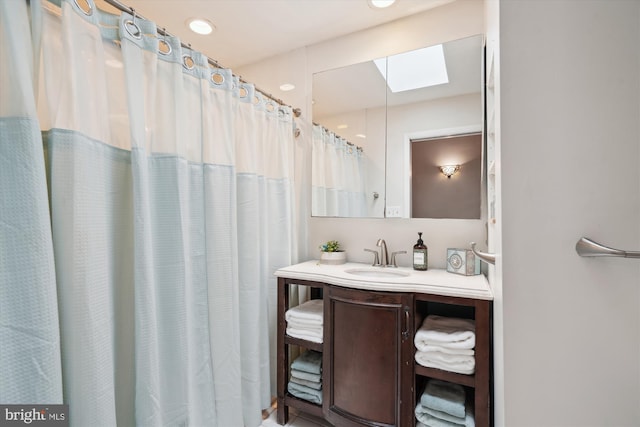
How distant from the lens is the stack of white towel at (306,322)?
162 cm

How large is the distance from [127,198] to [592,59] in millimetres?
1482

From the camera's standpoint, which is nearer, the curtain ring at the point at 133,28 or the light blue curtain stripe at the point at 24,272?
the light blue curtain stripe at the point at 24,272

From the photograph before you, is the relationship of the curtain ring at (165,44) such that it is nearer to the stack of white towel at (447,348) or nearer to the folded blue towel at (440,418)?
the stack of white towel at (447,348)

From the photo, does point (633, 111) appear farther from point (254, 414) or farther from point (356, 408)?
point (254, 414)

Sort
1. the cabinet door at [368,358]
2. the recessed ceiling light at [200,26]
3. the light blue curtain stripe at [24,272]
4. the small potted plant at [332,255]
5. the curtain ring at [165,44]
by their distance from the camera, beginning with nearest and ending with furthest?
the light blue curtain stripe at [24,272]
the curtain ring at [165,44]
the cabinet door at [368,358]
the recessed ceiling light at [200,26]
the small potted plant at [332,255]

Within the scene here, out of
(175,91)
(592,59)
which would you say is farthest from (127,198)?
(592,59)

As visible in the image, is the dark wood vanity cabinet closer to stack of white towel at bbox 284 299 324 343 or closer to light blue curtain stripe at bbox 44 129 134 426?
stack of white towel at bbox 284 299 324 343

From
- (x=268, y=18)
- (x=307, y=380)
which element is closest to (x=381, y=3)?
(x=268, y=18)

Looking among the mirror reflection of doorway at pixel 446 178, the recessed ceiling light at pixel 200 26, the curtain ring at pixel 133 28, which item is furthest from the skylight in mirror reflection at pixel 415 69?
the curtain ring at pixel 133 28

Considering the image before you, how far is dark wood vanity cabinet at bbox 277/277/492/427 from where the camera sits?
4.13 ft

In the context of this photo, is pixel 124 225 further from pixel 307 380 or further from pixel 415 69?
pixel 415 69

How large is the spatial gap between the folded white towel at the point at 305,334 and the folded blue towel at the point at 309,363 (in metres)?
0.17

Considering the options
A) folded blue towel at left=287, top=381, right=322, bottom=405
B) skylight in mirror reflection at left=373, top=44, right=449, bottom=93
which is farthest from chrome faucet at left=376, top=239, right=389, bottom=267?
skylight in mirror reflection at left=373, top=44, right=449, bottom=93

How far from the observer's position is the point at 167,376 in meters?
1.24
